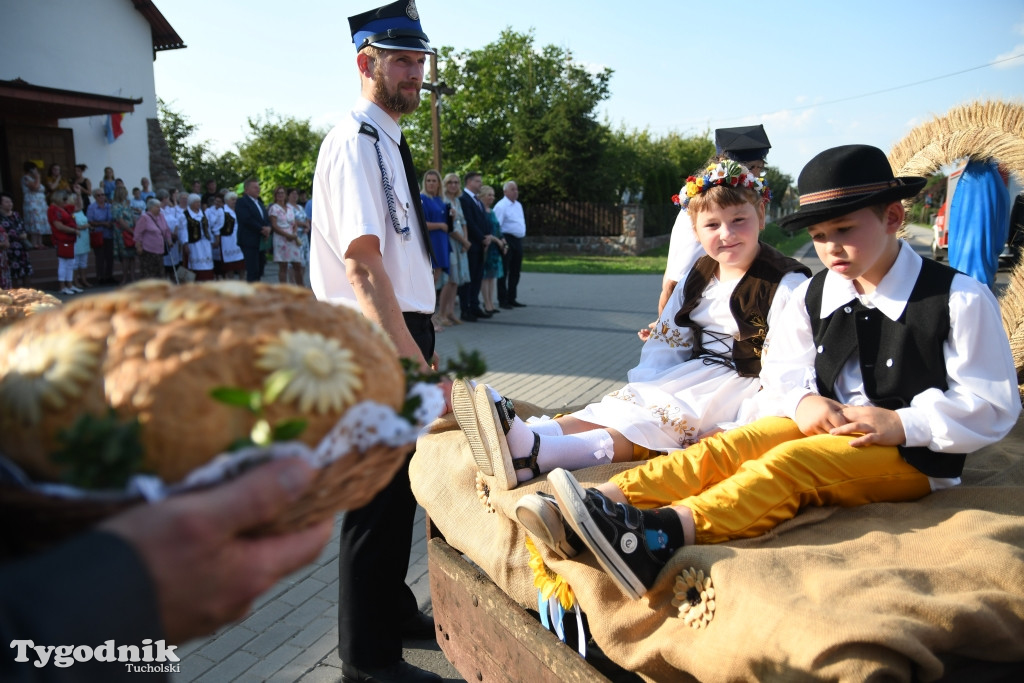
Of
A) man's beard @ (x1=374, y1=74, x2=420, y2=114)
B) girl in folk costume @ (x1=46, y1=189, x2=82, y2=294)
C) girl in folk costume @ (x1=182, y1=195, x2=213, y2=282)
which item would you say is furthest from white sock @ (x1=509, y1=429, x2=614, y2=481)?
girl in folk costume @ (x1=46, y1=189, x2=82, y2=294)

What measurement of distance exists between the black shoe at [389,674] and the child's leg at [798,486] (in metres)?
1.12

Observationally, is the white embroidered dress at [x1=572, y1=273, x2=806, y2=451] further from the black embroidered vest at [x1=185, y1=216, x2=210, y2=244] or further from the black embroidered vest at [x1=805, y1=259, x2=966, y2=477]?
the black embroidered vest at [x1=185, y1=216, x2=210, y2=244]

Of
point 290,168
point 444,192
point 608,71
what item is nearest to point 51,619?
point 444,192

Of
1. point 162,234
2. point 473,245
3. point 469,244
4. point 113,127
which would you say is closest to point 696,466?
point 469,244

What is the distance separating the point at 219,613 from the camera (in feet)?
2.75

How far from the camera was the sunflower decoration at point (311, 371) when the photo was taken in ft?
2.86

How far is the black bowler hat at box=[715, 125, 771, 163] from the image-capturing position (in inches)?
188

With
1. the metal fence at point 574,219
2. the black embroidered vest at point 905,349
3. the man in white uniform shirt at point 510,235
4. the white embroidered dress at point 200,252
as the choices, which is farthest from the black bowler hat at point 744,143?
the metal fence at point 574,219

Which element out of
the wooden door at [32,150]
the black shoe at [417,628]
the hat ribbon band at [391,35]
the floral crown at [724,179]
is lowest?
the black shoe at [417,628]

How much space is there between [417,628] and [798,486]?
1.69 meters

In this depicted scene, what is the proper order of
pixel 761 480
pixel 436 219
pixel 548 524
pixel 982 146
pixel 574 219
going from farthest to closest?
pixel 574 219 → pixel 436 219 → pixel 982 146 → pixel 761 480 → pixel 548 524

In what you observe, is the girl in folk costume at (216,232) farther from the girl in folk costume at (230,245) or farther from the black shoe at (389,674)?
the black shoe at (389,674)

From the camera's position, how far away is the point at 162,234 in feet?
Answer: 40.4

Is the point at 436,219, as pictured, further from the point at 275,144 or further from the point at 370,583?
the point at 275,144
